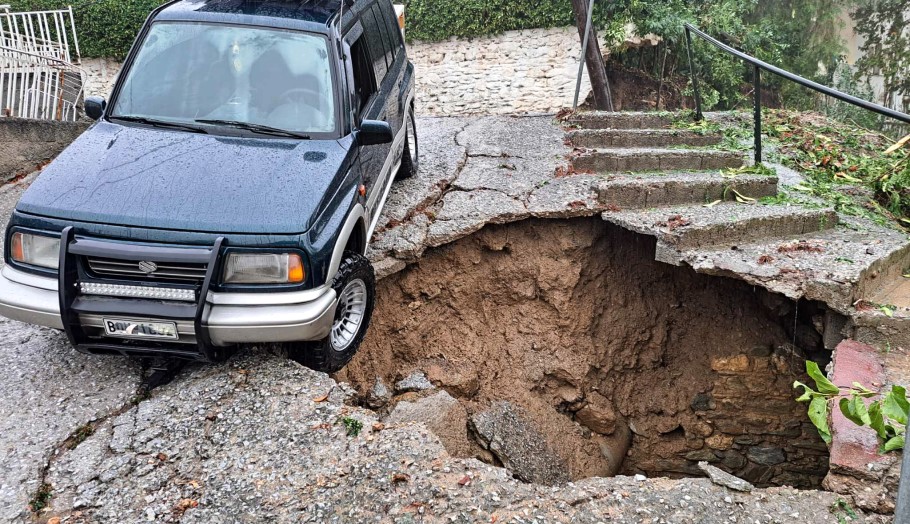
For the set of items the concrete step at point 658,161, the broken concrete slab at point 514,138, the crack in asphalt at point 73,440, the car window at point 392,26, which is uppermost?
the car window at point 392,26

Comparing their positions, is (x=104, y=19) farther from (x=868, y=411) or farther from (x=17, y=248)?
(x=868, y=411)

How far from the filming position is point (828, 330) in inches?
202

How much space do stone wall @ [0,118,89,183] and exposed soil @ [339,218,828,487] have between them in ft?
16.7

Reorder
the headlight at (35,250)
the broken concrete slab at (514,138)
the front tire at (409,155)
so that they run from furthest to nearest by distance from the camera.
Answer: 1. the broken concrete slab at (514,138)
2. the front tire at (409,155)
3. the headlight at (35,250)

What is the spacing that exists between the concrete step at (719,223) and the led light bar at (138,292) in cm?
371

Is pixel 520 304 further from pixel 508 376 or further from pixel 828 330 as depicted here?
pixel 828 330

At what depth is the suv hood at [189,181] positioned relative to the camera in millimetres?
4031

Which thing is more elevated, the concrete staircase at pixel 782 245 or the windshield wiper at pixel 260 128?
the windshield wiper at pixel 260 128

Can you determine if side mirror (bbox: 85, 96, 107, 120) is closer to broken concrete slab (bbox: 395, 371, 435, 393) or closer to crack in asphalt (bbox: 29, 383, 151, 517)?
crack in asphalt (bbox: 29, 383, 151, 517)

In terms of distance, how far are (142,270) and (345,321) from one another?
1386 millimetres

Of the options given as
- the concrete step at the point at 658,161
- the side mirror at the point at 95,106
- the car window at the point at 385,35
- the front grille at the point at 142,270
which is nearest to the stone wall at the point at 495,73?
the concrete step at the point at 658,161

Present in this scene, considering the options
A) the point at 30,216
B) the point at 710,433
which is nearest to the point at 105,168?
the point at 30,216

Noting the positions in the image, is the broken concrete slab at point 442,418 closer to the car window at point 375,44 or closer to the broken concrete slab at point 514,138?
the car window at point 375,44

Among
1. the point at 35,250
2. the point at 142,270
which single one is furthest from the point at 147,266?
the point at 35,250
